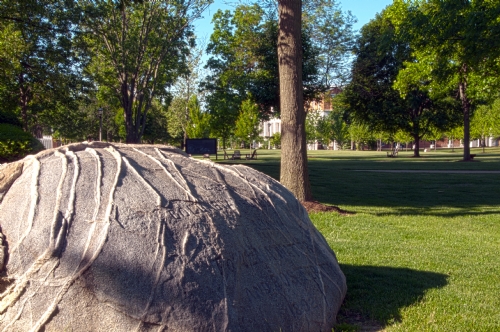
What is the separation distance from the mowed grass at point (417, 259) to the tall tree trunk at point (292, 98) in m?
1.09

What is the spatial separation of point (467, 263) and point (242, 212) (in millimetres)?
4556

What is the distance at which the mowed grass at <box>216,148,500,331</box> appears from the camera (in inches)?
200

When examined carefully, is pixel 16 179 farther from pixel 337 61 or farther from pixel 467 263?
pixel 337 61

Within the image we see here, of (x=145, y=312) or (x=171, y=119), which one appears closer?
(x=145, y=312)

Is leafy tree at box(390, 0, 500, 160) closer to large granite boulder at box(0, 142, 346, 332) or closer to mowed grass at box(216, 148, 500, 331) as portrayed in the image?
mowed grass at box(216, 148, 500, 331)

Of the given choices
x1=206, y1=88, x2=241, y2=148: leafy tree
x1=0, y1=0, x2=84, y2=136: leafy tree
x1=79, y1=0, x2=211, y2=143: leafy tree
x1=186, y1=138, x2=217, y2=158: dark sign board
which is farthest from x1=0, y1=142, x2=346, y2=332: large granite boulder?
x1=206, y1=88, x2=241, y2=148: leafy tree

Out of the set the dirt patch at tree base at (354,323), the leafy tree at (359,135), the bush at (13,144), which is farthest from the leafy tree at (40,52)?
the leafy tree at (359,135)

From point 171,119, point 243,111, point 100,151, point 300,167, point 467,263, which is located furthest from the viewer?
point 171,119

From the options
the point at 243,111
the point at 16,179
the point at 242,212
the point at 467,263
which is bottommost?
the point at 467,263

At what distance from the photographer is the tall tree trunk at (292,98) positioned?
11.2 metres

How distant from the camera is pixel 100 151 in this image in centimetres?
454

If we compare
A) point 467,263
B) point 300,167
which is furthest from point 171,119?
point 467,263

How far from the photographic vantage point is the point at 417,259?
7.56 m

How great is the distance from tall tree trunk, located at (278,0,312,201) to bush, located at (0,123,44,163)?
5682mm
